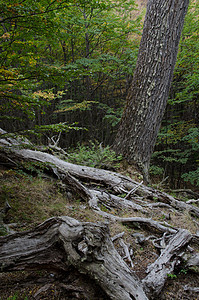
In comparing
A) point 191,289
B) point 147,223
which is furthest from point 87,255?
point 147,223

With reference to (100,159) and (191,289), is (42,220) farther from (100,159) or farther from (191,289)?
(100,159)

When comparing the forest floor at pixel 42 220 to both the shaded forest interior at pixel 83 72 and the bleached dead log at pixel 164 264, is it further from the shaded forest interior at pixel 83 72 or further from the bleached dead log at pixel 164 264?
the shaded forest interior at pixel 83 72

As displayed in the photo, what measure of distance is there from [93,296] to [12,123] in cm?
1071

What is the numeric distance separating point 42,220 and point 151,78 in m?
4.23

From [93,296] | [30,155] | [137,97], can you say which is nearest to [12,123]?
[30,155]

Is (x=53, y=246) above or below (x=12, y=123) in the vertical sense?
above

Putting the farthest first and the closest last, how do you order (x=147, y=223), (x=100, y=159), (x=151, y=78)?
(x=100, y=159), (x=151, y=78), (x=147, y=223)

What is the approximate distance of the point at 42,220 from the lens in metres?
2.33

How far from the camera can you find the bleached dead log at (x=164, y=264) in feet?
5.43

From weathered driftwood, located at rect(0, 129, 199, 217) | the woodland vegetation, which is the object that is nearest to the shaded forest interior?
the woodland vegetation

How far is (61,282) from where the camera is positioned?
1.54m

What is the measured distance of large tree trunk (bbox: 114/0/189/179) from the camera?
438 centimetres

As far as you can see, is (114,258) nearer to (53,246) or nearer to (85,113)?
(53,246)

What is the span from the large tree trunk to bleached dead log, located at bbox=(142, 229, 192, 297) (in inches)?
93.4
